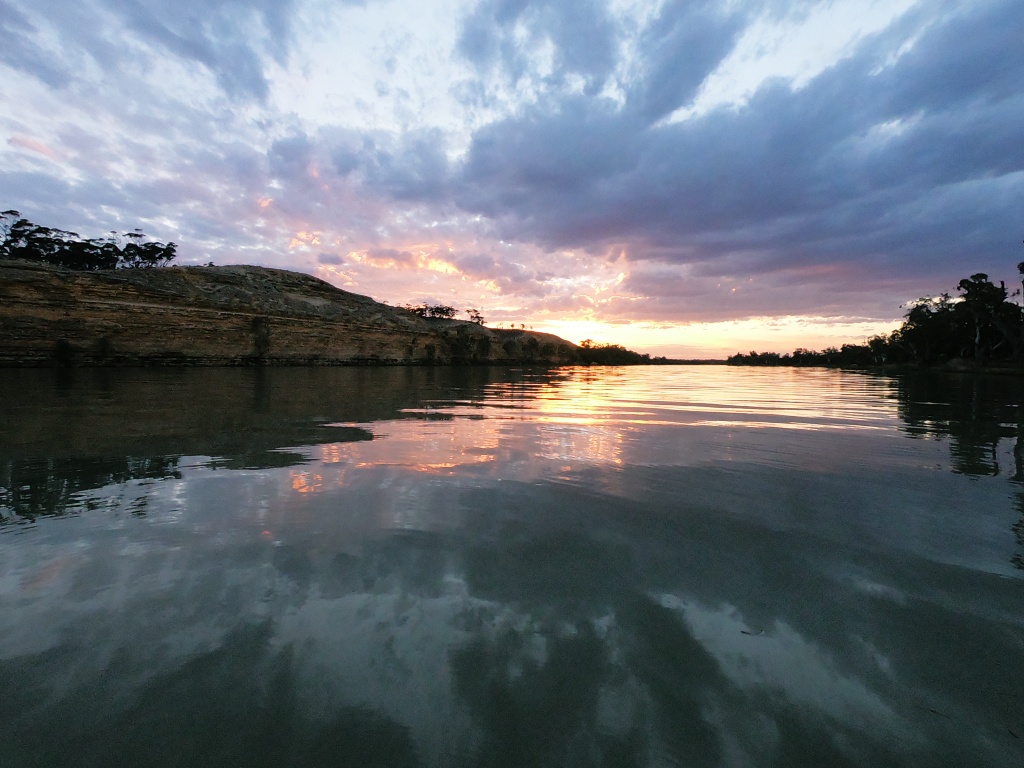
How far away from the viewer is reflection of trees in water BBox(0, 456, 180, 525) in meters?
4.07

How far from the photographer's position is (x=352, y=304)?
75375 mm

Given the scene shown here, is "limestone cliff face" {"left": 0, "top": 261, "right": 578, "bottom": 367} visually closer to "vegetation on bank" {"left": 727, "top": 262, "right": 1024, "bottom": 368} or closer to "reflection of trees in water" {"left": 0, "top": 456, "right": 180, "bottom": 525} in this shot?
"reflection of trees in water" {"left": 0, "top": 456, "right": 180, "bottom": 525}

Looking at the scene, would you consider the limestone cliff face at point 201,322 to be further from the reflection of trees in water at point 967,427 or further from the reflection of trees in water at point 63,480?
the reflection of trees in water at point 967,427

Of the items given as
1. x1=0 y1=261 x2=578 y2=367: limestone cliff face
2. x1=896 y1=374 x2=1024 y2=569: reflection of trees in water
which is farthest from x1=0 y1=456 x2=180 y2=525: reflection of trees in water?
x1=0 y1=261 x2=578 y2=367: limestone cliff face

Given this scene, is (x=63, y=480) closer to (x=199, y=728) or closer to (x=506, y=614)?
(x=199, y=728)

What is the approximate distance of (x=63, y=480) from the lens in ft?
16.0

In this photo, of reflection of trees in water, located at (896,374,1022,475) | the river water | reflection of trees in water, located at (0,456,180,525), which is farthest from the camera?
reflection of trees in water, located at (896,374,1022,475)

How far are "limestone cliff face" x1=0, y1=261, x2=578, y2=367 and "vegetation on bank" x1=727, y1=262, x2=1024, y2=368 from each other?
2574 inches

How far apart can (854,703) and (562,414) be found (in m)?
9.32

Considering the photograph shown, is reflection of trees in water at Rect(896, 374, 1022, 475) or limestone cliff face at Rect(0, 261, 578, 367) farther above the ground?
limestone cliff face at Rect(0, 261, 578, 367)

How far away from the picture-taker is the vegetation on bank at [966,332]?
5112 cm

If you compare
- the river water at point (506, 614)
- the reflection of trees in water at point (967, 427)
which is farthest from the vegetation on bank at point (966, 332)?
the river water at point (506, 614)

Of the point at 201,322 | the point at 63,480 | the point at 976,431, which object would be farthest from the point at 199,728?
the point at 201,322

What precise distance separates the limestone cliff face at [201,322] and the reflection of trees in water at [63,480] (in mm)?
42585
